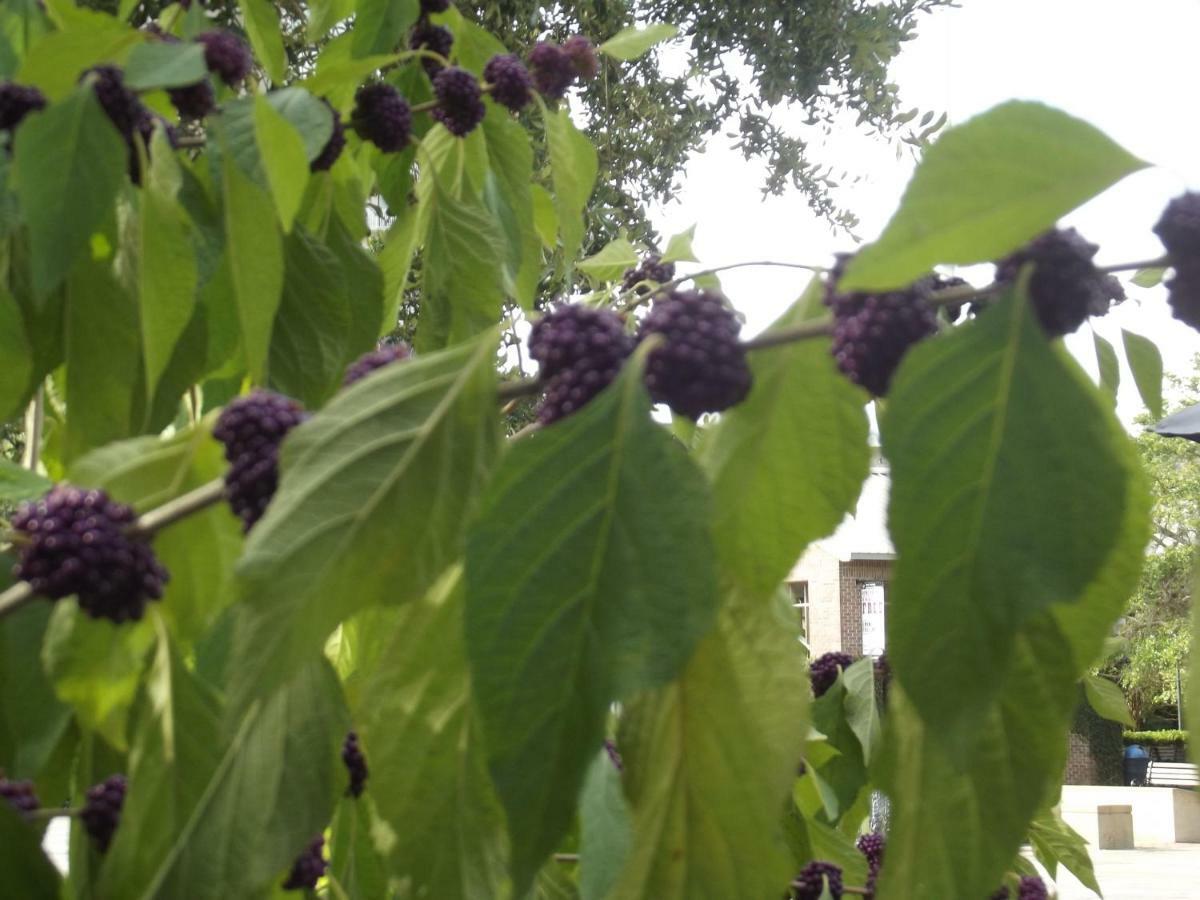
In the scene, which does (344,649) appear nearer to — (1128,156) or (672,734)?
(672,734)

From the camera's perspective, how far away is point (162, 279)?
20.1 inches

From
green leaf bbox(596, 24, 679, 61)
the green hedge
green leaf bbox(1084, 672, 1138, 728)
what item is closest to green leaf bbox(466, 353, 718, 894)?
green leaf bbox(596, 24, 679, 61)

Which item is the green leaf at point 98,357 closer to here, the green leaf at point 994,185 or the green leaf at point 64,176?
the green leaf at point 64,176

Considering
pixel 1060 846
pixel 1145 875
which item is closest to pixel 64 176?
pixel 1060 846

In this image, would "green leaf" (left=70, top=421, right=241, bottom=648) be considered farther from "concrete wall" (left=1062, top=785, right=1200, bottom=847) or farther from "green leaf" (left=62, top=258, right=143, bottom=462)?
"concrete wall" (left=1062, top=785, right=1200, bottom=847)

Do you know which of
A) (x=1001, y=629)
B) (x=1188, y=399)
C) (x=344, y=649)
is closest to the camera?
(x=1001, y=629)

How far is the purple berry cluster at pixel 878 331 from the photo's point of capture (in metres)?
0.34

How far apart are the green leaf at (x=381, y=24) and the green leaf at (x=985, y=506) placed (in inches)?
22.2

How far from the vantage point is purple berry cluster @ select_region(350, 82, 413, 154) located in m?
0.70

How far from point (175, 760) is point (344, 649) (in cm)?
33

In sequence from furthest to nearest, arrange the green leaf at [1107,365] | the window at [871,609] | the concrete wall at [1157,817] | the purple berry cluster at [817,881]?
the window at [871,609]
the concrete wall at [1157,817]
the purple berry cluster at [817,881]
the green leaf at [1107,365]

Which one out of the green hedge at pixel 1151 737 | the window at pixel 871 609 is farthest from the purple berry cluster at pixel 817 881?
the green hedge at pixel 1151 737

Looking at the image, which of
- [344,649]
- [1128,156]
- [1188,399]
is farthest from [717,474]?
[1188,399]

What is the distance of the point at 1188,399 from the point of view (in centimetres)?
2038
